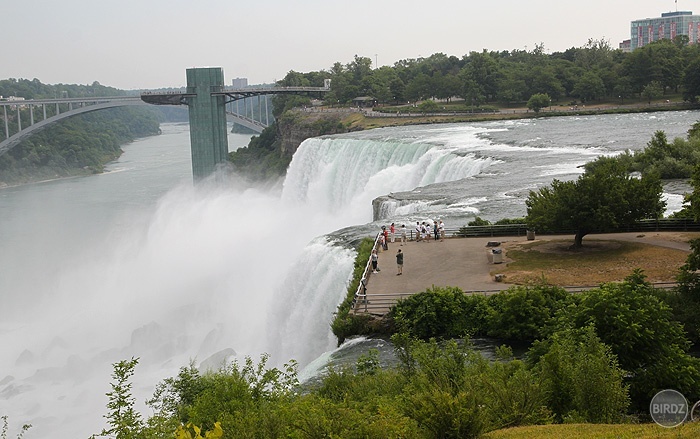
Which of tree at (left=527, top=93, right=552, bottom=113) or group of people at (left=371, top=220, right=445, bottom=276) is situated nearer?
group of people at (left=371, top=220, right=445, bottom=276)

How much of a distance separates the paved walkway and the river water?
139cm

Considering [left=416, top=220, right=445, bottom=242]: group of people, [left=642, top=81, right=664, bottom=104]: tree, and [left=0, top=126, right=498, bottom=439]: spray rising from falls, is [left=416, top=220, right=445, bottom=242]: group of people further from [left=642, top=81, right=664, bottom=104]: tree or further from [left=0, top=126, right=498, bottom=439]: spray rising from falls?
[left=642, top=81, right=664, bottom=104]: tree

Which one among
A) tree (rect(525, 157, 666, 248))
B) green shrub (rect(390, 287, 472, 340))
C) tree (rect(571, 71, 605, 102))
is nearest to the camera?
green shrub (rect(390, 287, 472, 340))

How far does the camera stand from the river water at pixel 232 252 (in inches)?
984

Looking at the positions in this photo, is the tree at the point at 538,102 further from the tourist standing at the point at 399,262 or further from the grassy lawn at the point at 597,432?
the grassy lawn at the point at 597,432

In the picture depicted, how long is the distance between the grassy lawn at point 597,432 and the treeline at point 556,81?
60.8m

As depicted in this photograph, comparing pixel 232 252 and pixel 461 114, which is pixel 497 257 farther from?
pixel 461 114

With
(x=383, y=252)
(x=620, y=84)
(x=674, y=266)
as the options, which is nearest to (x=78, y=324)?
(x=383, y=252)

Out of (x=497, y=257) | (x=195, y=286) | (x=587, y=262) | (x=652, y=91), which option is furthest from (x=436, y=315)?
(x=652, y=91)

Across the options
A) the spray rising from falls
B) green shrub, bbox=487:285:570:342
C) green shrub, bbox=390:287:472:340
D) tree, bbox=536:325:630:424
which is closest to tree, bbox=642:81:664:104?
the spray rising from falls

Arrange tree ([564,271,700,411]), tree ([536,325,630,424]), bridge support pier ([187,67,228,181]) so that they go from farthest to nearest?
1. bridge support pier ([187,67,228,181])
2. tree ([564,271,700,411])
3. tree ([536,325,630,424])

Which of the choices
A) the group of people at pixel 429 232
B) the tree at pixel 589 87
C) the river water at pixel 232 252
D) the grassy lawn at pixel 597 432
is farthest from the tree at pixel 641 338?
the tree at pixel 589 87

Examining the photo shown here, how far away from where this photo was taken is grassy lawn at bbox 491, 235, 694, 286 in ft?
65.3

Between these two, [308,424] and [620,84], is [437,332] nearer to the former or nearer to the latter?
[308,424]
